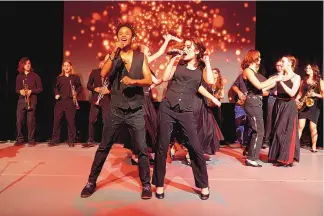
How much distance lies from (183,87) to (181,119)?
12.3 inches

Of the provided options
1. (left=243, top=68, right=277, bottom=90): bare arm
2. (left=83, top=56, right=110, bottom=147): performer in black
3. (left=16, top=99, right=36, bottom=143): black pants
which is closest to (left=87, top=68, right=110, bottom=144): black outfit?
(left=83, top=56, right=110, bottom=147): performer in black

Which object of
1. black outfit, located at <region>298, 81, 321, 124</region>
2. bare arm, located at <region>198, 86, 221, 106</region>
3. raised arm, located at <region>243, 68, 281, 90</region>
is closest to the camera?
bare arm, located at <region>198, 86, 221, 106</region>

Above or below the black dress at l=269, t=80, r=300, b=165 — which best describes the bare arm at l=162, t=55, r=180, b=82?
above

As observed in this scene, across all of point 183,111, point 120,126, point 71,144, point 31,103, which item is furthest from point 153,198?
point 31,103

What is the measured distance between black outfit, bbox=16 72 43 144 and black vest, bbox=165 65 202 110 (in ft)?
12.7

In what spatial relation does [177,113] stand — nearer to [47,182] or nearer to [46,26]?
[47,182]

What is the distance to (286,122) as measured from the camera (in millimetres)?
5133

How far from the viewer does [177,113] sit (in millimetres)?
3494

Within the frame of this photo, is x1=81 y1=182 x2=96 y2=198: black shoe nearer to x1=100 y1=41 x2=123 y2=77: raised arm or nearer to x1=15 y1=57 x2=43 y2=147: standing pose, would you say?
x1=100 y1=41 x2=123 y2=77: raised arm

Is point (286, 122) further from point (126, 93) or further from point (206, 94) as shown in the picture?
point (126, 93)

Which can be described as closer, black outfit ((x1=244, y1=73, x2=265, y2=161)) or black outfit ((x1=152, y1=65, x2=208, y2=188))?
black outfit ((x1=152, y1=65, x2=208, y2=188))

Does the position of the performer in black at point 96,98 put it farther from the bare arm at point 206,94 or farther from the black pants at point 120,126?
the black pants at point 120,126

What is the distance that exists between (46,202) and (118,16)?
437 cm

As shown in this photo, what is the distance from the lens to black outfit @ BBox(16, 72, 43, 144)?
21.7ft
